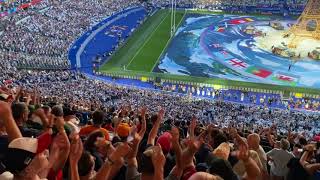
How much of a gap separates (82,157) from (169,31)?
161 ft

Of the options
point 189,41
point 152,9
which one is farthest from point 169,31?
point 152,9

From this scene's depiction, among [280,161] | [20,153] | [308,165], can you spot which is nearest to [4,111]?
[20,153]

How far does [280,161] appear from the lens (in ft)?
28.3

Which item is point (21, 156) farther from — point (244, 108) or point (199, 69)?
point (199, 69)

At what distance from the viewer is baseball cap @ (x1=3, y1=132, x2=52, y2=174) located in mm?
5098

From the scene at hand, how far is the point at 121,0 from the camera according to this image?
64.9 meters

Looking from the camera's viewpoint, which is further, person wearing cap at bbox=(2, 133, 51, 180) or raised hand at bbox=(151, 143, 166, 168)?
raised hand at bbox=(151, 143, 166, 168)

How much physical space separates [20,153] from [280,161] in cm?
476

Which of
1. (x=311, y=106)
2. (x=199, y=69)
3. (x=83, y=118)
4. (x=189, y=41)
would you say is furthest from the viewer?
(x=189, y=41)

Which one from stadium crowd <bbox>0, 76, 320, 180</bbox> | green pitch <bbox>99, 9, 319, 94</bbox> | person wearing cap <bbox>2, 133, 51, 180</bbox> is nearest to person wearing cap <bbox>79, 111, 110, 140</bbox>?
stadium crowd <bbox>0, 76, 320, 180</bbox>

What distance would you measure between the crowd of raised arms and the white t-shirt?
2 cm

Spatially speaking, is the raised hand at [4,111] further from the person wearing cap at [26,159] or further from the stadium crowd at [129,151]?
the person wearing cap at [26,159]

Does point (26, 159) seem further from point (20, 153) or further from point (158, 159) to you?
point (158, 159)

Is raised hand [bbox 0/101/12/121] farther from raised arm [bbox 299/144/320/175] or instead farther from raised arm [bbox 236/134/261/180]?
raised arm [bbox 299/144/320/175]
